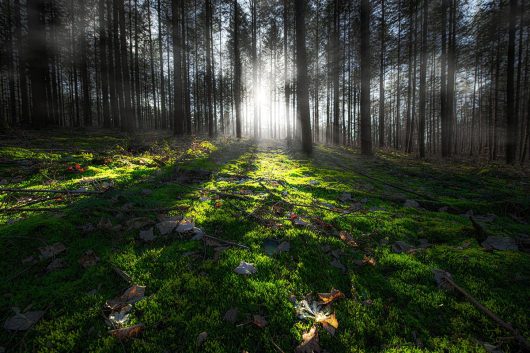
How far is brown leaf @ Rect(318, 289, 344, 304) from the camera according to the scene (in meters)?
1.67

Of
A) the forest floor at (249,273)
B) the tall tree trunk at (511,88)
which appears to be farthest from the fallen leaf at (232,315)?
the tall tree trunk at (511,88)

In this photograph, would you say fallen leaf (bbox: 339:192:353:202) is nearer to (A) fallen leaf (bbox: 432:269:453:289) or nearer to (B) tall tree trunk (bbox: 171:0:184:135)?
(A) fallen leaf (bbox: 432:269:453:289)

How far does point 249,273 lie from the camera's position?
6.23 ft

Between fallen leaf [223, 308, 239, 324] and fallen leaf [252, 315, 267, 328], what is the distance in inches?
4.6

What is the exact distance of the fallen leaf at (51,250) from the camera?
1.93 m

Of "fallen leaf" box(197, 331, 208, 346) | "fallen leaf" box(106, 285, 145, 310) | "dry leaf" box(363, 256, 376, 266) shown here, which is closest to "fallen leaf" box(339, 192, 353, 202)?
"dry leaf" box(363, 256, 376, 266)

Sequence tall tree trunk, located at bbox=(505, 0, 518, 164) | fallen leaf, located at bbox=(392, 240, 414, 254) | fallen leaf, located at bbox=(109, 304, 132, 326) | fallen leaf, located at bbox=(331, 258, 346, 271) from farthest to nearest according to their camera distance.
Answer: tall tree trunk, located at bbox=(505, 0, 518, 164) → fallen leaf, located at bbox=(392, 240, 414, 254) → fallen leaf, located at bbox=(331, 258, 346, 271) → fallen leaf, located at bbox=(109, 304, 132, 326)

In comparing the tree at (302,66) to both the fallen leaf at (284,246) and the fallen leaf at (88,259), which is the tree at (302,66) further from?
the fallen leaf at (88,259)

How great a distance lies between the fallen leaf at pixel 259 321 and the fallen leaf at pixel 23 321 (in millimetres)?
1324

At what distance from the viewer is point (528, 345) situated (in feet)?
4.32

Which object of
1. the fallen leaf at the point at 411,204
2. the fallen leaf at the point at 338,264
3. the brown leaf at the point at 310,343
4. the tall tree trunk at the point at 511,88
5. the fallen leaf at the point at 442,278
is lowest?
the brown leaf at the point at 310,343

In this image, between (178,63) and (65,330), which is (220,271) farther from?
(178,63)

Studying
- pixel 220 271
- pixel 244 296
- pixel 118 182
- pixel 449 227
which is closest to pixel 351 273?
pixel 244 296

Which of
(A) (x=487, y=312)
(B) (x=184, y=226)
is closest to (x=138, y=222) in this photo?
(B) (x=184, y=226)
